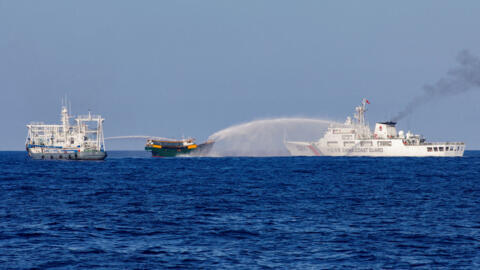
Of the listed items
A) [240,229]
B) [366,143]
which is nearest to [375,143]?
[366,143]

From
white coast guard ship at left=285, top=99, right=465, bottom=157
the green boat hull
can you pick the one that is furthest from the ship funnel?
the green boat hull

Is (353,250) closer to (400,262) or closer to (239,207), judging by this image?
(400,262)

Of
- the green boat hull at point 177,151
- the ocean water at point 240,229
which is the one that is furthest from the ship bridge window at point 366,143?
the ocean water at point 240,229

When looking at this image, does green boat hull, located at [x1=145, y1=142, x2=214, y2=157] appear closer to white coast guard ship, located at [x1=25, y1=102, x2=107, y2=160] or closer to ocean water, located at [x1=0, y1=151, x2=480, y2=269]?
white coast guard ship, located at [x1=25, y1=102, x2=107, y2=160]

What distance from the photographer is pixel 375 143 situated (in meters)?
161

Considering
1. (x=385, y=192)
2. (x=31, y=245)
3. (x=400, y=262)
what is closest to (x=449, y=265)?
(x=400, y=262)

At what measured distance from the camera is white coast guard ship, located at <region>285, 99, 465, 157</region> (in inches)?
6152

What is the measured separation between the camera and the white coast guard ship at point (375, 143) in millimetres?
156250

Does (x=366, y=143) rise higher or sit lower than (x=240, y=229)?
higher

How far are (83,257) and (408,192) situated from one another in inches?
1445

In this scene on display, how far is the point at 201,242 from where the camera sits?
26797mm

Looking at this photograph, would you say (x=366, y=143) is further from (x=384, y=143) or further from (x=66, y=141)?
(x=66, y=141)

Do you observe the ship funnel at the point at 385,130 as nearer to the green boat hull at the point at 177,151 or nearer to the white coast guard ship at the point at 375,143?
the white coast guard ship at the point at 375,143

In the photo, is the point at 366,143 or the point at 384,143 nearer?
the point at 384,143
